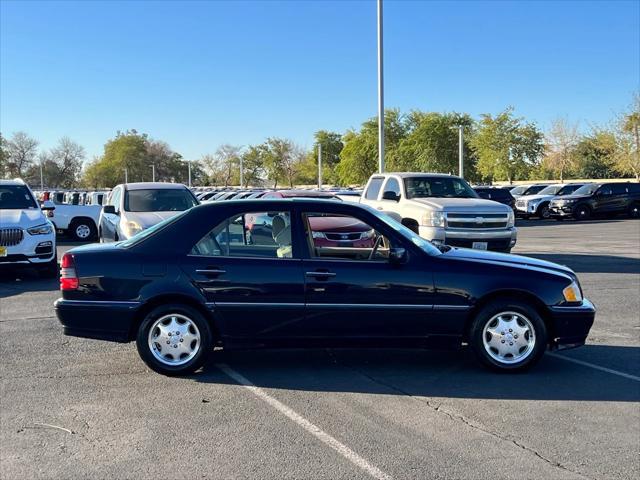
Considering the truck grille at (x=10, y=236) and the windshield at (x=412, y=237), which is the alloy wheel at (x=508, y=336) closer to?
the windshield at (x=412, y=237)

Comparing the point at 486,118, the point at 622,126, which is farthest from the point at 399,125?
the point at 622,126

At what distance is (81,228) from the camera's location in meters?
21.0

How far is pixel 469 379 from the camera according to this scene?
18.7ft

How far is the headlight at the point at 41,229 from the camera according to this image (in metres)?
11.4

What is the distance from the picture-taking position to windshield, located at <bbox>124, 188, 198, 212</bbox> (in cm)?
1279

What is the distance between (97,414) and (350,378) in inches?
85.3

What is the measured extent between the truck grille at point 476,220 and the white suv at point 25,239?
757 cm

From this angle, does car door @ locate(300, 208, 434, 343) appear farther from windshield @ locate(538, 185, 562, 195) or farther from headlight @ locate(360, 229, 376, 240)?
windshield @ locate(538, 185, 562, 195)

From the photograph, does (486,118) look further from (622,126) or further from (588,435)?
(588,435)

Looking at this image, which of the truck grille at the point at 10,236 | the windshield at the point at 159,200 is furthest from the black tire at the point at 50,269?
the windshield at the point at 159,200

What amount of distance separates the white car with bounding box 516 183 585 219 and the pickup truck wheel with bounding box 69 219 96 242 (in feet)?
74.8

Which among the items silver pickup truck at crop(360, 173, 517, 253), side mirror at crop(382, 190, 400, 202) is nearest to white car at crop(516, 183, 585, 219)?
silver pickup truck at crop(360, 173, 517, 253)

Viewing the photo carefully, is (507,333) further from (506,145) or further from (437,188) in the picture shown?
(506,145)

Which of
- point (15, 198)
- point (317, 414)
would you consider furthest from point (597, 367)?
point (15, 198)
